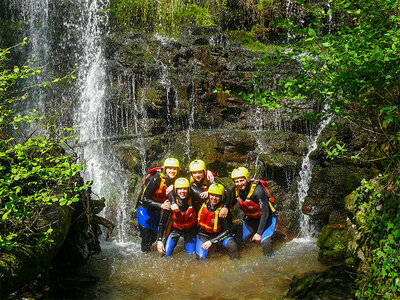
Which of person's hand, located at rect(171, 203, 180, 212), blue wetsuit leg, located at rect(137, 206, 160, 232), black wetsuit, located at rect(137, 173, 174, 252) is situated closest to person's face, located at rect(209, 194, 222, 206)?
person's hand, located at rect(171, 203, 180, 212)

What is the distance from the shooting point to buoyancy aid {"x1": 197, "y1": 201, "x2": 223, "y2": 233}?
649 centimetres

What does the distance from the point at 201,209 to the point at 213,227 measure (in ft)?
1.35

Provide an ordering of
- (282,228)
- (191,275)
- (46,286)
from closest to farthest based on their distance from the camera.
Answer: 1. (46,286)
2. (191,275)
3. (282,228)

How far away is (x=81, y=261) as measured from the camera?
20.2 ft

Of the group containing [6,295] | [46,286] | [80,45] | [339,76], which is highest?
[80,45]

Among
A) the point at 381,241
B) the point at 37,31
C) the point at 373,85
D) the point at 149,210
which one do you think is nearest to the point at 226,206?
the point at 149,210

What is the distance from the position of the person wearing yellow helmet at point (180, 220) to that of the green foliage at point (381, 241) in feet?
10.2

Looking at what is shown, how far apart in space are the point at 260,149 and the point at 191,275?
5.84m

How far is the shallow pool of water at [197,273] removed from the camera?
5285 millimetres

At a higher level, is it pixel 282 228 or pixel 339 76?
pixel 339 76

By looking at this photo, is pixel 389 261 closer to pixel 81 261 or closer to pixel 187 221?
pixel 187 221

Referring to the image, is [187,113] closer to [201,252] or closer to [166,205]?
[166,205]

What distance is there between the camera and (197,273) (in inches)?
240

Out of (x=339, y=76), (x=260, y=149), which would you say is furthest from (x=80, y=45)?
(x=339, y=76)
